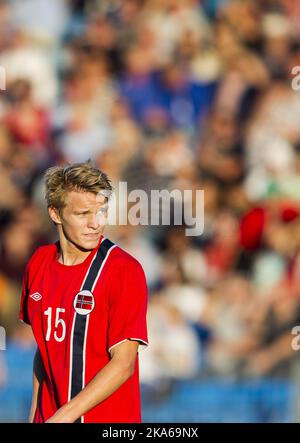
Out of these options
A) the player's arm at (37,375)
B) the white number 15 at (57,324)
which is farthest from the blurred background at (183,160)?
the white number 15 at (57,324)

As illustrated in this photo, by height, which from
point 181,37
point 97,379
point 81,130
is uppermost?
point 181,37

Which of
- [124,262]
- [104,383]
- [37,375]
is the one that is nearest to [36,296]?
[37,375]

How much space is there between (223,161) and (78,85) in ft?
4.00

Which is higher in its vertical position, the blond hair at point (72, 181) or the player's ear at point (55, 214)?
the blond hair at point (72, 181)

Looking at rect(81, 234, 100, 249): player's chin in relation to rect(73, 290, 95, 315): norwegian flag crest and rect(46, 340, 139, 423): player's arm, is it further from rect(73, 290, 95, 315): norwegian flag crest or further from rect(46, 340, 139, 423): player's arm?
rect(46, 340, 139, 423): player's arm

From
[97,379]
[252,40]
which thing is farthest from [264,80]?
[97,379]

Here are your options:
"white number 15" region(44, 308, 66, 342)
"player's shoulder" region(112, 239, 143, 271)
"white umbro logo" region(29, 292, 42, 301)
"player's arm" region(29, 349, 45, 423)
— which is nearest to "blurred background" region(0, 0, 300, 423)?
"player's arm" region(29, 349, 45, 423)

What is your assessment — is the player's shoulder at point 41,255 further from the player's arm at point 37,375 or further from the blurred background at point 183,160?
the blurred background at point 183,160

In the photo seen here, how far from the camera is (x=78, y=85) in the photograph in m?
6.65

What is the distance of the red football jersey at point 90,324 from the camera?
2.94 meters

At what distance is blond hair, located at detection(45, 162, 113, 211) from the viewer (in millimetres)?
3057

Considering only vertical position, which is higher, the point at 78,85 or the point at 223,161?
the point at 78,85
